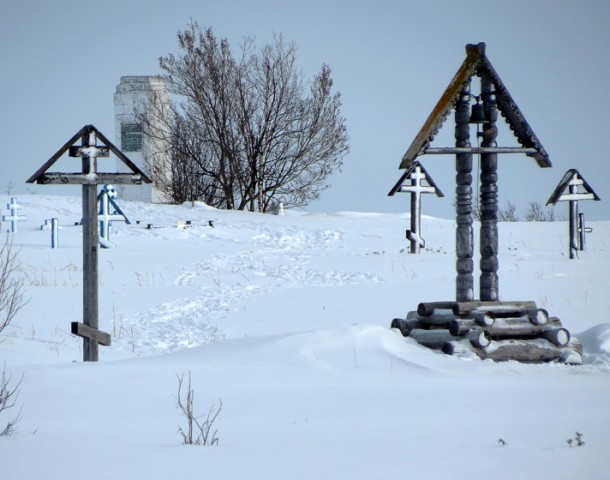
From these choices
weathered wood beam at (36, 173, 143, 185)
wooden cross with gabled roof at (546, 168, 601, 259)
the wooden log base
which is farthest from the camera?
wooden cross with gabled roof at (546, 168, 601, 259)

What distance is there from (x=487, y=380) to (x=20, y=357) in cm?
487

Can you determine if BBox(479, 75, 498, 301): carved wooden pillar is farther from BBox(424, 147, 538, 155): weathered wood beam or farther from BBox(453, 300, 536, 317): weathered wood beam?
BBox(453, 300, 536, 317): weathered wood beam

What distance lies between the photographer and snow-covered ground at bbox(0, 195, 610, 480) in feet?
13.7

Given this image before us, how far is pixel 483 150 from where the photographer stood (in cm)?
829

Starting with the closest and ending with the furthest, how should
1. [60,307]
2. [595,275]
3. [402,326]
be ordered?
[402,326]
[60,307]
[595,275]

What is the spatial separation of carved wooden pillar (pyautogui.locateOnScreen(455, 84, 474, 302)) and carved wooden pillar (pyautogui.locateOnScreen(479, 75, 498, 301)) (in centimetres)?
22

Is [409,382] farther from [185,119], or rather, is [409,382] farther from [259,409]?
[185,119]

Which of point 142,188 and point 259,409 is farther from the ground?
point 142,188

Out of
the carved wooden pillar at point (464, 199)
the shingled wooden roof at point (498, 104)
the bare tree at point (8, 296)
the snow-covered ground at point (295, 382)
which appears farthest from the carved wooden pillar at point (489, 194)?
the bare tree at point (8, 296)

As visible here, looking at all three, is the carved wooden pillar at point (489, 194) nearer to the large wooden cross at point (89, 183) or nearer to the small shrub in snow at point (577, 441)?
the large wooden cross at point (89, 183)

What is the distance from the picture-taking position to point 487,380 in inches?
Result: 263

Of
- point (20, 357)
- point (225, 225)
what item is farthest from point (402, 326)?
point (225, 225)

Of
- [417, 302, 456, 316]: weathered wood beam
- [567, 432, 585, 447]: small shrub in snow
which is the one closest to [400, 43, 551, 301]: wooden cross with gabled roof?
[417, 302, 456, 316]: weathered wood beam

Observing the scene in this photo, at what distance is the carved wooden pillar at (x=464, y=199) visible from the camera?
27.1 ft
